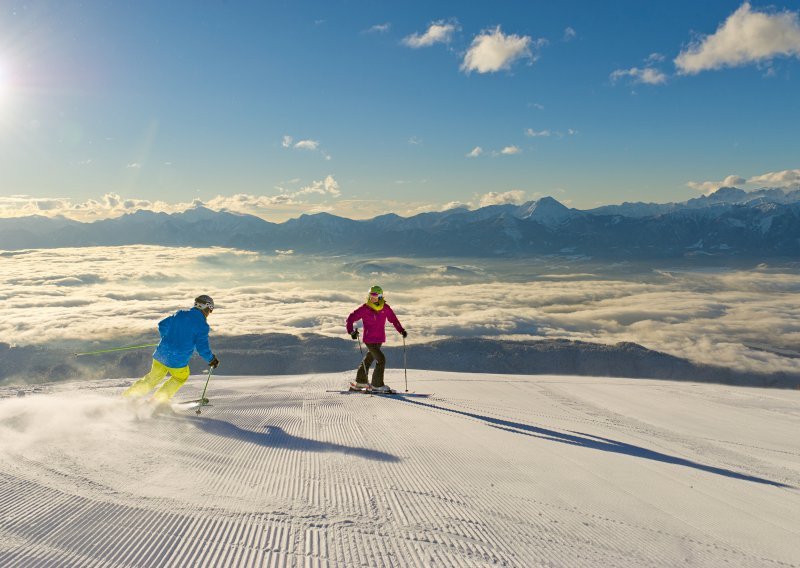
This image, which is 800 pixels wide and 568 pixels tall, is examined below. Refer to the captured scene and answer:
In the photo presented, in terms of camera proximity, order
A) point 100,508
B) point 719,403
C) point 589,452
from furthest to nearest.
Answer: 1. point 719,403
2. point 589,452
3. point 100,508

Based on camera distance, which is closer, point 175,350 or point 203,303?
point 175,350

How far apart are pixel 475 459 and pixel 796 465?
528 centimetres

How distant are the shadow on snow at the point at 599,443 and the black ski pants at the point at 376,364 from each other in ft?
10.1

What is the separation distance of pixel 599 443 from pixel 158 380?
7.04m

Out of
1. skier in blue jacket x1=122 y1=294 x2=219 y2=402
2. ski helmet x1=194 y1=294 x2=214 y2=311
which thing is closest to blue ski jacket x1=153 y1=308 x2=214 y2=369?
skier in blue jacket x1=122 y1=294 x2=219 y2=402

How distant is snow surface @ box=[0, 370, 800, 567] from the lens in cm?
278

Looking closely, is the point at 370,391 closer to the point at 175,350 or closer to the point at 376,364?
the point at 376,364

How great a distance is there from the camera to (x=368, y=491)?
12.7 feet

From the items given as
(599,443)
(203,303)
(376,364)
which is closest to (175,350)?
(203,303)

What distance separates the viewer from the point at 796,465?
6.96 meters

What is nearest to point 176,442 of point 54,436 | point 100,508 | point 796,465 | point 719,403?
point 54,436

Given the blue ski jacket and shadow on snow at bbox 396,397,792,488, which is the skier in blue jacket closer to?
the blue ski jacket

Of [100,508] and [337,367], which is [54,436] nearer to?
[100,508]

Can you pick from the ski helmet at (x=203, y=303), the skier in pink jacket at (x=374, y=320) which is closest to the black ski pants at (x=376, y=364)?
the skier in pink jacket at (x=374, y=320)
